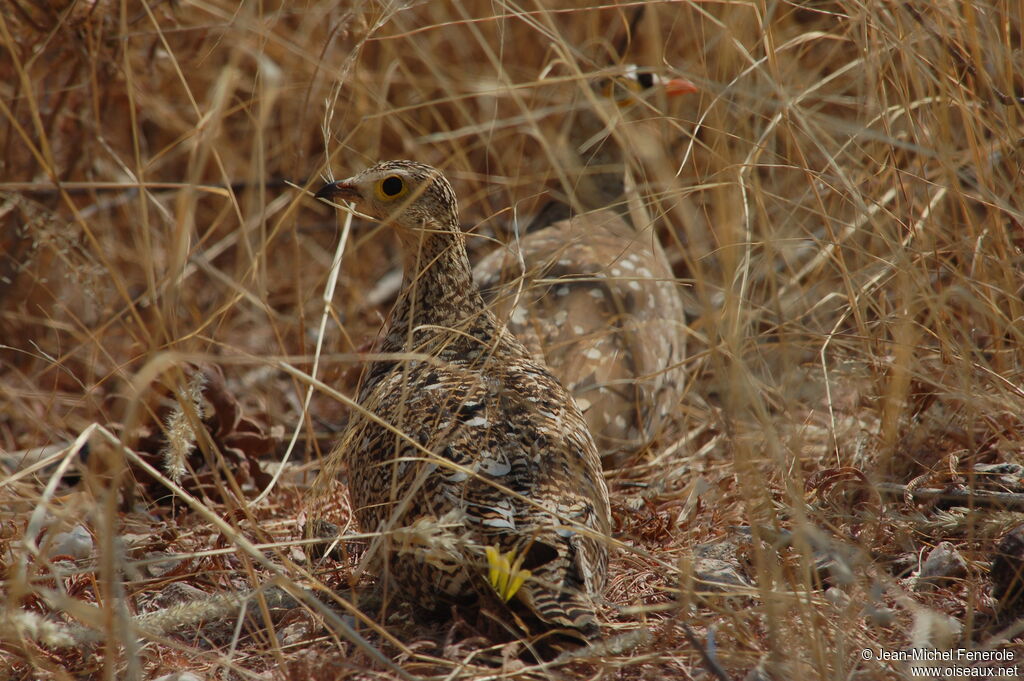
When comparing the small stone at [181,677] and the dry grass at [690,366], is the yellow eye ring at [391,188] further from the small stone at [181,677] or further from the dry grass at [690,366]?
the small stone at [181,677]

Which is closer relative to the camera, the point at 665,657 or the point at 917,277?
the point at 665,657

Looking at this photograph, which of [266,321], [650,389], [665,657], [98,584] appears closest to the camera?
[665,657]

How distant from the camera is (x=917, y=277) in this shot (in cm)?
250

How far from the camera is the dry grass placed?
2230 millimetres

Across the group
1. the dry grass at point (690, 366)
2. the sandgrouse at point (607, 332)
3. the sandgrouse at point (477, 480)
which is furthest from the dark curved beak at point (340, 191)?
the sandgrouse at point (607, 332)

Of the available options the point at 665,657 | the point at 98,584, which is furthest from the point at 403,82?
the point at 665,657

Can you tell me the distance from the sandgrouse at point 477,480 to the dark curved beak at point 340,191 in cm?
31

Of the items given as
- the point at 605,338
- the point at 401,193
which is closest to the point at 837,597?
the point at 605,338

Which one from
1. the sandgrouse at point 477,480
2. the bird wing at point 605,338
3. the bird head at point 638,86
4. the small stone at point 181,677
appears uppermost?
the bird head at point 638,86

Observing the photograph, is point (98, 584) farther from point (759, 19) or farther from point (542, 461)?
point (759, 19)

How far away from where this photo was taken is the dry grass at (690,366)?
223 cm

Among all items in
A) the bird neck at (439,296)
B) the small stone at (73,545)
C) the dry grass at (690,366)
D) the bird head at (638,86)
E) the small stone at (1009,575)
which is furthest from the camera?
the bird head at (638,86)

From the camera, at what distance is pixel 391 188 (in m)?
3.32

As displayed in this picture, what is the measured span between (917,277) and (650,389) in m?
1.65
